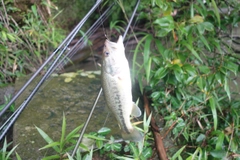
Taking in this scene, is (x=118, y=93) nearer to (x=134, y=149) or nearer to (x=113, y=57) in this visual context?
(x=113, y=57)

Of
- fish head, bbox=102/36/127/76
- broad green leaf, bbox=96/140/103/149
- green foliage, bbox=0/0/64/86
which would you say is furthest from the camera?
green foliage, bbox=0/0/64/86

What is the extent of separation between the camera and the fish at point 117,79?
114 cm

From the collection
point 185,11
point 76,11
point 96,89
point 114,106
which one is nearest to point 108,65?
point 114,106

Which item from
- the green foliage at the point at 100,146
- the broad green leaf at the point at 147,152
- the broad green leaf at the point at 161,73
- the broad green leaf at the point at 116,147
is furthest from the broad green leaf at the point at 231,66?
the broad green leaf at the point at 116,147

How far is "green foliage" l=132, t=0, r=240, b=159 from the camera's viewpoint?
1.94 m

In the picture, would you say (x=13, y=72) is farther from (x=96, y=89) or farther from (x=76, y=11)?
(x=76, y=11)

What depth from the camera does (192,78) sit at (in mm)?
1992

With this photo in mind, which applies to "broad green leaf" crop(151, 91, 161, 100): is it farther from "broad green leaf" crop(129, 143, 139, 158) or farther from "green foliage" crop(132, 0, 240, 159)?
"broad green leaf" crop(129, 143, 139, 158)

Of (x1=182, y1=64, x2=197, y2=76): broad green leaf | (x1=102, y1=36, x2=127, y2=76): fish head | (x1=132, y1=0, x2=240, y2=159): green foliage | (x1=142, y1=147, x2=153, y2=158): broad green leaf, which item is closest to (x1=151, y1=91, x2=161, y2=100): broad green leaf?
(x1=132, y1=0, x2=240, y2=159): green foliage

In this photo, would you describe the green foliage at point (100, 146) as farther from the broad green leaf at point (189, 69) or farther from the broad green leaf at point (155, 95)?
the broad green leaf at point (189, 69)

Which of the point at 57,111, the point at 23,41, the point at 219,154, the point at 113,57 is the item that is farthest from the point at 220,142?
the point at 23,41

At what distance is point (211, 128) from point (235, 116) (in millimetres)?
217

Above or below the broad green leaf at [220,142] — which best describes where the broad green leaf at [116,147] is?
above

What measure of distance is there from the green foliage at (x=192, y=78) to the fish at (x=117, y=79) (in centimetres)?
77
